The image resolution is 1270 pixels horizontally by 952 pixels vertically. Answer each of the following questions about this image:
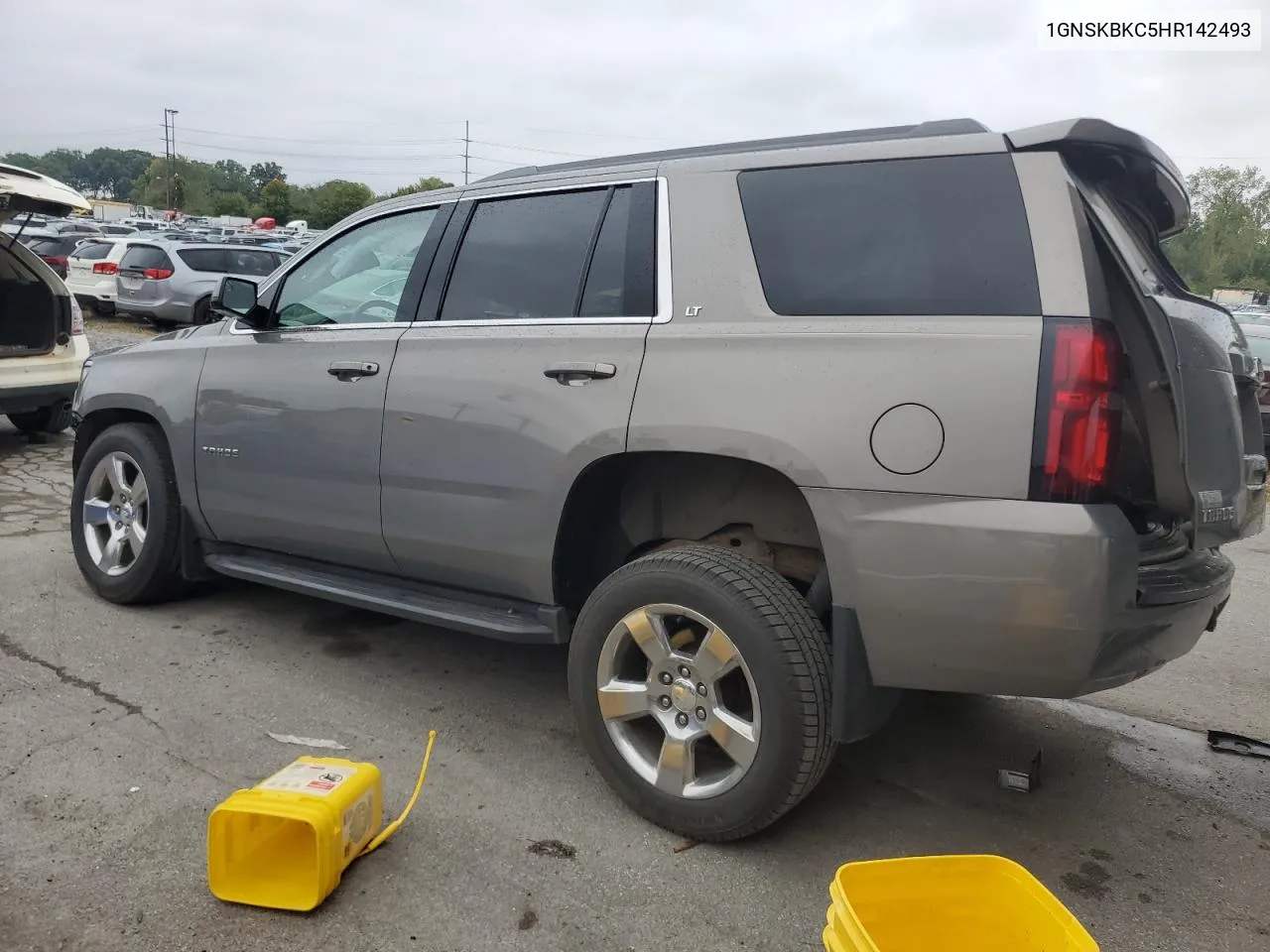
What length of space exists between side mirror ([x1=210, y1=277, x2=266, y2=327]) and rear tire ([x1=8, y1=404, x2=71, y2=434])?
191 inches

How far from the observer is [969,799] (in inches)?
129

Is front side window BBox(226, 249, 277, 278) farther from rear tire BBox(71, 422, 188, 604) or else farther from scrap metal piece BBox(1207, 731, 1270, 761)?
scrap metal piece BBox(1207, 731, 1270, 761)

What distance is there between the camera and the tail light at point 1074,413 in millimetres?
2398

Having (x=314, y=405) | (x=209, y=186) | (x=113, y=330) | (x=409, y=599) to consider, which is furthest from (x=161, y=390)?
(x=209, y=186)

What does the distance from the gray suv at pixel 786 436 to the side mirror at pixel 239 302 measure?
1.52 ft

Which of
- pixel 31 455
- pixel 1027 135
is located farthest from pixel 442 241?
pixel 31 455

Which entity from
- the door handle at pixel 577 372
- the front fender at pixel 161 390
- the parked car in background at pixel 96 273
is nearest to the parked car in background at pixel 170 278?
the parked car in background at pixel 96 273

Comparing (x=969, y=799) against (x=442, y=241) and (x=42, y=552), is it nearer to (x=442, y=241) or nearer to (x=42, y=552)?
(x=442, y=241)

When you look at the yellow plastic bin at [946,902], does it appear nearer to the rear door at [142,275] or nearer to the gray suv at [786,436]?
the gray suv at [786,436]

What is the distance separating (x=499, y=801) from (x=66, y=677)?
1928 mm

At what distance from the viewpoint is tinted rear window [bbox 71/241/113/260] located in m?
18.1

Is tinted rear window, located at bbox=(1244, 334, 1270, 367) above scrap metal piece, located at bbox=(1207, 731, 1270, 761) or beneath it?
above

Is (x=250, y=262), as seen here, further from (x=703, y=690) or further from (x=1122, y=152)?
(x=1122, y=152)

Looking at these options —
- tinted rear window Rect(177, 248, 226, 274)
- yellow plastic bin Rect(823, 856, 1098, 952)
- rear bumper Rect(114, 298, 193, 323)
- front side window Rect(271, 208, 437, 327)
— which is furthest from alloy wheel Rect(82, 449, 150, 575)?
tinted rear window Rect(177, 248, 226, 274)
